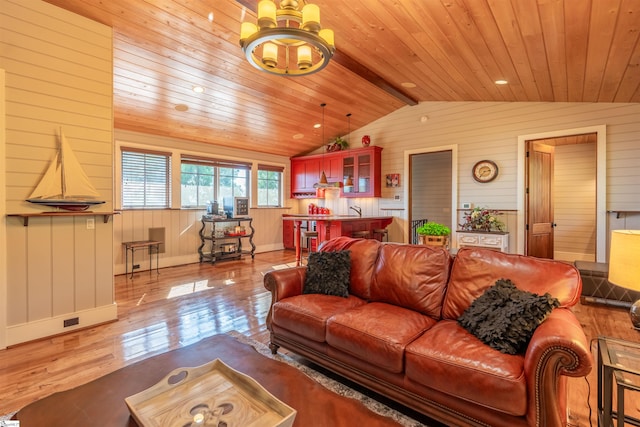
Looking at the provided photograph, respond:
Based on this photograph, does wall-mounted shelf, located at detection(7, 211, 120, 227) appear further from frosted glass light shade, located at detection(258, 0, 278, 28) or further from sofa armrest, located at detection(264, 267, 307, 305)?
frosted glass light shade, located at detection(258, 0, 278, 28)

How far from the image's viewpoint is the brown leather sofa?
1361 mm

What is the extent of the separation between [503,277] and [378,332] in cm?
94

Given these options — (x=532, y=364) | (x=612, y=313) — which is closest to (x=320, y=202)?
(x=612, y=313)

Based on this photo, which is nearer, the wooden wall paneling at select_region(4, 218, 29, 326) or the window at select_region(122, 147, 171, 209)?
the wooden wall paneling at select_region(4, 218, 29, 326)

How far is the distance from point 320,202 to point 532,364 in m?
6.60

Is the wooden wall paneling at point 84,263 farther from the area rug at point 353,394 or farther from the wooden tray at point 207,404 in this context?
the wooden tray at point 207,404

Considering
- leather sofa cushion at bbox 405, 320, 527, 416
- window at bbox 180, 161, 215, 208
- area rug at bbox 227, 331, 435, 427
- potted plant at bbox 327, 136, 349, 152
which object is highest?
potted plant at bbox 327, 136, 349, 152

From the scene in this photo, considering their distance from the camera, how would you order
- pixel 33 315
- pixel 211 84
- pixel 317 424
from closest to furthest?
pixel 317 424 → pixel 33 315 → pixel 211 84

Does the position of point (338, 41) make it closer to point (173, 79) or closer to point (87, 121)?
point (173, 79)

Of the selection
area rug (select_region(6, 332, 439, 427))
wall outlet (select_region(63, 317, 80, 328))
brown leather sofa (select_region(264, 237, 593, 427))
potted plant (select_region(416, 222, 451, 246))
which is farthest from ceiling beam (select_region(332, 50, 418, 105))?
wall outlet (select_region(63, 317, 80, 328))

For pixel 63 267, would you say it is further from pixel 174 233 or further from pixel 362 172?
pixel 362 172

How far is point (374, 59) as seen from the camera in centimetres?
396

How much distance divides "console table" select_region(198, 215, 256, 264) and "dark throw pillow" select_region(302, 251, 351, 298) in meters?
3.87

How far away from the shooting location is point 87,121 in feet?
9.95
